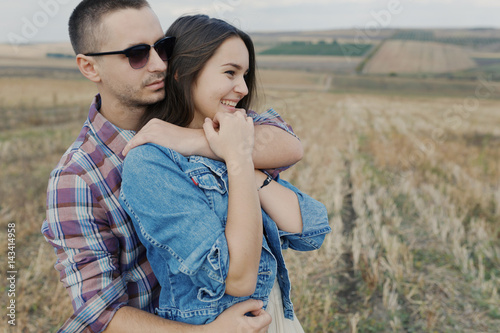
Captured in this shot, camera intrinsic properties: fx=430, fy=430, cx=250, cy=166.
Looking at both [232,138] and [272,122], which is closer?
[232,138]

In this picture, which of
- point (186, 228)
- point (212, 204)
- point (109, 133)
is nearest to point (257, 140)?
point (212, 204)

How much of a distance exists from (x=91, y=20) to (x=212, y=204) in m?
1.18

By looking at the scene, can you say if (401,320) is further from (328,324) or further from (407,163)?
(407,163)

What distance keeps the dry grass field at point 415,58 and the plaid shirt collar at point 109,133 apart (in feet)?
134

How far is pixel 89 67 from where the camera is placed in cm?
213

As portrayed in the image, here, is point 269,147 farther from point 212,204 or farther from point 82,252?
point 82,252

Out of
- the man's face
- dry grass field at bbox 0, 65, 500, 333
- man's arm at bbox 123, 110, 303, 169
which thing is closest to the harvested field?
dry grass field at bbox 0, 65, 500, 333

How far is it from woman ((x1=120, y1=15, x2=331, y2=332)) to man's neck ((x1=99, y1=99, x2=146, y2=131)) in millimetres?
144

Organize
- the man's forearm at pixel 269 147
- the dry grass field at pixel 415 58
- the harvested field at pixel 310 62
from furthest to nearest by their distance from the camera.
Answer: the harvested field at pixel 310 62 < the dry grass field at pixel 415 58 < the man's forearm at pixel 269 147

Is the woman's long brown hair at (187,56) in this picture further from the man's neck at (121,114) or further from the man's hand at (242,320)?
the man's hand at (242,320)

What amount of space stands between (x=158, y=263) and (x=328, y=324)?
2.43m

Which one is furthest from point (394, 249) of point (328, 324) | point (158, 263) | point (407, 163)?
point (407, 163)

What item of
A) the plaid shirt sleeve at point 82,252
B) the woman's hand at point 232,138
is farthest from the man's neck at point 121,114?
the woman's hand at point 232,138

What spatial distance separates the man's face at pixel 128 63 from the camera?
1987 millimetres
